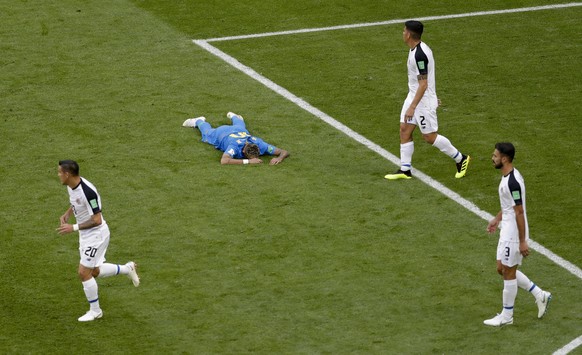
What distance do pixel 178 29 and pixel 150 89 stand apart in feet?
10.9

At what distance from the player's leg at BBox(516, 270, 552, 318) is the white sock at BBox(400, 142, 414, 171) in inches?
184

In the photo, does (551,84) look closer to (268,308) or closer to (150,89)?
(150,89)

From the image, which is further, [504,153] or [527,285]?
[527,285]

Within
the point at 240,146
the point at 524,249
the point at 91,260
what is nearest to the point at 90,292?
the point at 91,260

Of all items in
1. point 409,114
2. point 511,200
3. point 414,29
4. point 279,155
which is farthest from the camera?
point 279,155

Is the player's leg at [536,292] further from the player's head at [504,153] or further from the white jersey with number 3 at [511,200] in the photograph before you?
the player's head at [504,153]

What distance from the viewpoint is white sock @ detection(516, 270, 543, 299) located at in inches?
596

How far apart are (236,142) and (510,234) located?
6.69 metres

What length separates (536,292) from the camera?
49.9ft

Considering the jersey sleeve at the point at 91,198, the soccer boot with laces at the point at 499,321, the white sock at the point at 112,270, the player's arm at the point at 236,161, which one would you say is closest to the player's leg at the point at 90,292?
the white sock at the point at 112,270

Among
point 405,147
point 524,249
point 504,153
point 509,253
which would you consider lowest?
point 405,147

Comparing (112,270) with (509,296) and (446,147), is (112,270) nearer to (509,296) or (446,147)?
(509,296)

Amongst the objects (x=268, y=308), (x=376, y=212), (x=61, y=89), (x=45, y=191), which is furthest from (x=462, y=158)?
(x=61, y=89)

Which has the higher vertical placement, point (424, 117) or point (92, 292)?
point (424, 117)
